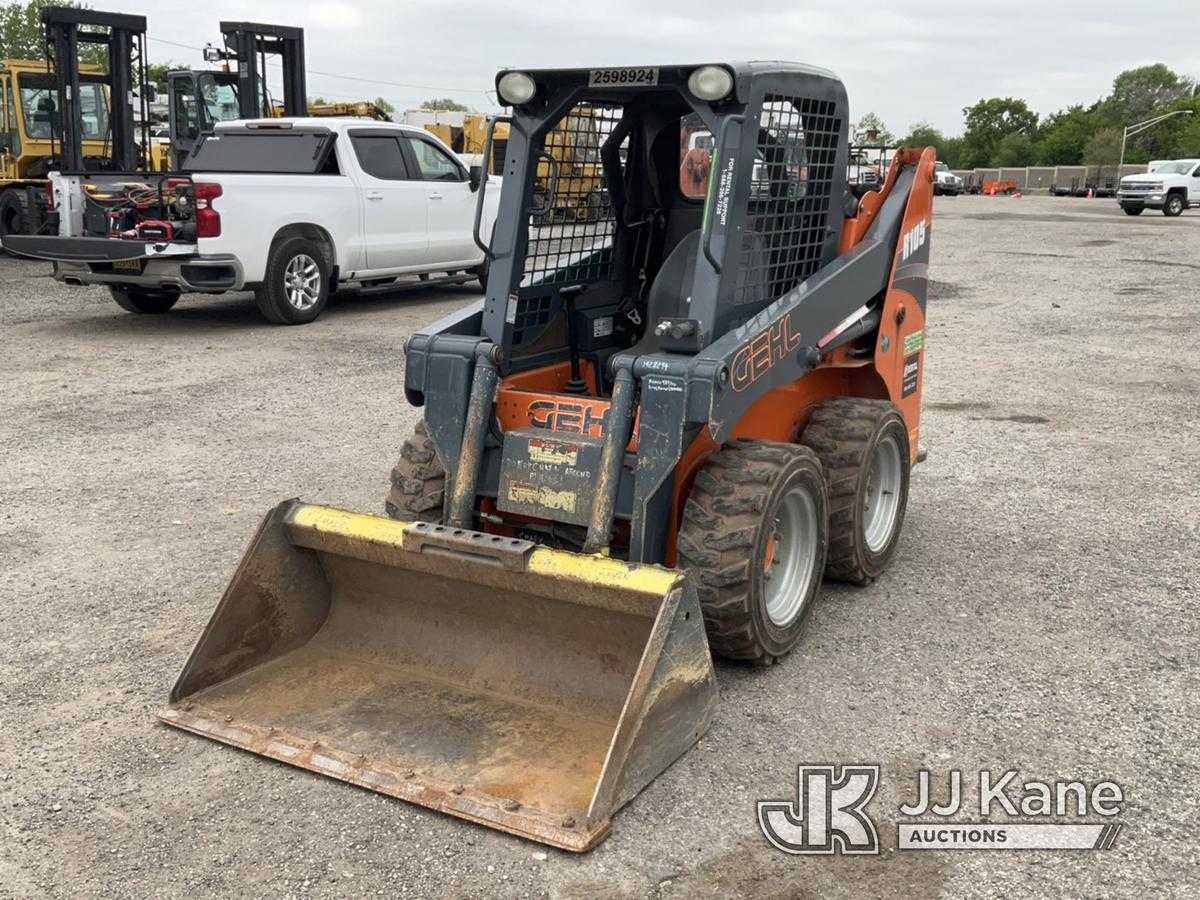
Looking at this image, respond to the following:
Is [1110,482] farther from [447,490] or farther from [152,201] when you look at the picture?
[152,201]

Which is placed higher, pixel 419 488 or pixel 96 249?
pixel 96 249

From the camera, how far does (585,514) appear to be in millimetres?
4270

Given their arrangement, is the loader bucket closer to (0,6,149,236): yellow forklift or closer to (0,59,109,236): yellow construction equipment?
(0,6,149,236): yellow forklift

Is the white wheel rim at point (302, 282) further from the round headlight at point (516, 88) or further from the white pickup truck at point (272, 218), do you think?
the round headlight at point (516, 88)

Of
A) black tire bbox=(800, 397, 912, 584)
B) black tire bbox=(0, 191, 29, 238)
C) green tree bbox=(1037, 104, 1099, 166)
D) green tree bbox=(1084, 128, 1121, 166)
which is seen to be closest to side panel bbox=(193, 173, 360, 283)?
black tire bbox=(0, 191, 29, 238)

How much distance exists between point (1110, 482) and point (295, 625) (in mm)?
4794

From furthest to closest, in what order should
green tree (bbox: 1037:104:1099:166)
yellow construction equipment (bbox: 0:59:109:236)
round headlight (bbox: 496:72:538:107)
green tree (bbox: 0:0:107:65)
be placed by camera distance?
1. green tree (bbox: 1037:104:1099:166)
2. green tree (bbox: 0:0:107:65)
3. yellow construction equipment (bbox: 0:59:109:236)
4. round headlight (bbox: 496:72:538:107)

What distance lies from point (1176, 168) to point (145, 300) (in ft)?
104

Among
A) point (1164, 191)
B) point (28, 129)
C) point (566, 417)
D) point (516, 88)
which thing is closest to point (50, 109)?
point (28, 129)

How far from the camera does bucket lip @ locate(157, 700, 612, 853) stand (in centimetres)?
333

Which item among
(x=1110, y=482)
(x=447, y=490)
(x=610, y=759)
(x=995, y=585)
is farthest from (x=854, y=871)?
(x=1110, y=482)

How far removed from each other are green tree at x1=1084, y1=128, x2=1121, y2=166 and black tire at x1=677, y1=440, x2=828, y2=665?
97.3 metres

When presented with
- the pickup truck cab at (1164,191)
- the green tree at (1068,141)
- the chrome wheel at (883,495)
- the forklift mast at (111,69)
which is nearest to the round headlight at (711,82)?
the chrome wheel at (883,495)

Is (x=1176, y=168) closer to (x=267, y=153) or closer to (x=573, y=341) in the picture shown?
(x=267, y=153)
